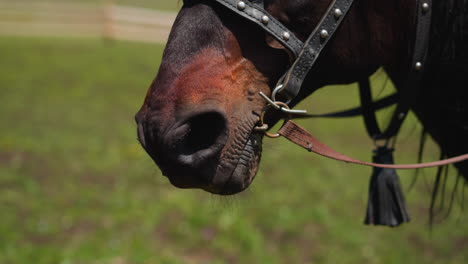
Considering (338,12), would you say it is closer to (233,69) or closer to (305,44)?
(305,44)

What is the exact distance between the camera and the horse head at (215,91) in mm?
1723

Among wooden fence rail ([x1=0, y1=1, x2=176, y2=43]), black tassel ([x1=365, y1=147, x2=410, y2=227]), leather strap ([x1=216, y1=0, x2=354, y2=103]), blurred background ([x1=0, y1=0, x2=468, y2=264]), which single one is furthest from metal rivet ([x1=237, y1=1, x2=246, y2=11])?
wooden fence rail ([x1=0, y1=1, x2=176, y2=43])

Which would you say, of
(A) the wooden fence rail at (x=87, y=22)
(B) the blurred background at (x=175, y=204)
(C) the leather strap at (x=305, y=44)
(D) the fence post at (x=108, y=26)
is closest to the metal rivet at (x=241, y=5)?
(C) the leather strap at (x=305, y=44)

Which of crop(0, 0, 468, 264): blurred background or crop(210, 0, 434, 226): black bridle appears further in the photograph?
crop(0, 0, 468, 264): blurred background

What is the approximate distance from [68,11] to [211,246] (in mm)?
16560

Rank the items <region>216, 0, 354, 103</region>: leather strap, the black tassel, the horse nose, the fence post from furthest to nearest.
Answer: the fence post → the black tassel → <region>216, 0, 354, 103</region>: leather strap → the horse nose

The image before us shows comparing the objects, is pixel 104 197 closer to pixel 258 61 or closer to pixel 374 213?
pixel 374 213

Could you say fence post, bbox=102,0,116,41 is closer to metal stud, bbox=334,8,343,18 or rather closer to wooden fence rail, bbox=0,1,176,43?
wooden fence rail, bbox=0,1,176,43

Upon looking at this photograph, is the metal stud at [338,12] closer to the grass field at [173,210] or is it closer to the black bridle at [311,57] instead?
the black bridle at [311,57]

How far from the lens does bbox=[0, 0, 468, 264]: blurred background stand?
4535 mm

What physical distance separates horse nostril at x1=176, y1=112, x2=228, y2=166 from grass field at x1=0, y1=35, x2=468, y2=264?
0.45 metres

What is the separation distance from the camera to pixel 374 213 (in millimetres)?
2545

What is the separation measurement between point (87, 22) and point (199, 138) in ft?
60.3

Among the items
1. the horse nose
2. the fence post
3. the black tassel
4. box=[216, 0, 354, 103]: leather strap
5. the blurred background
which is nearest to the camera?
the horse nose
